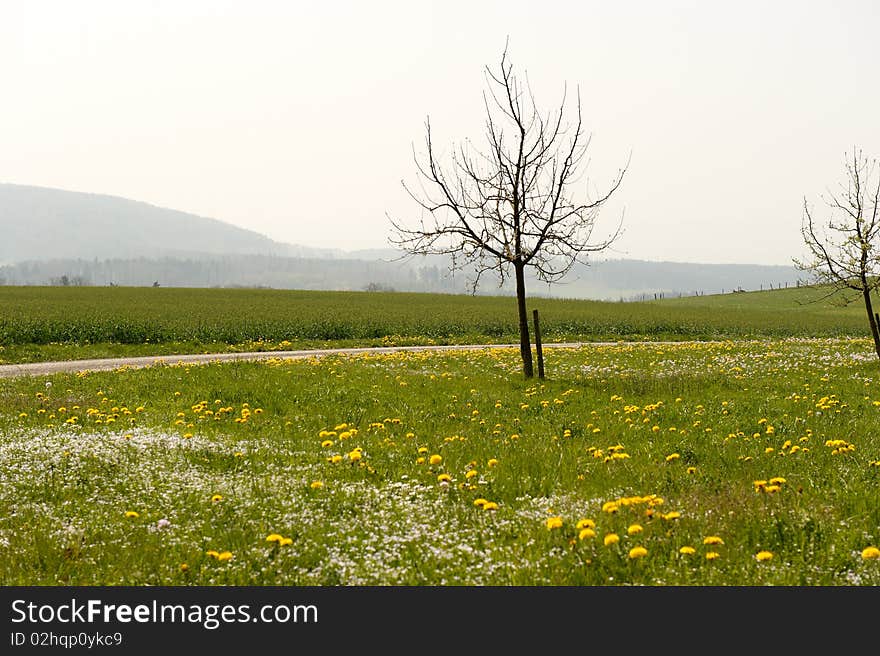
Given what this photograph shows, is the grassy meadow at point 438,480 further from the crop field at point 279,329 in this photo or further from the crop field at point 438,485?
the crop field at point 279,329

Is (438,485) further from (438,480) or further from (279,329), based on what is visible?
(279,329)

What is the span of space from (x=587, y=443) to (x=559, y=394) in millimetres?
4966

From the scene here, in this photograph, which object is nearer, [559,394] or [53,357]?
[559,394]

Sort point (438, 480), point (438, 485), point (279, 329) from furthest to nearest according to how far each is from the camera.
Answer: point (279, 329), point (438, 480), point (438, 485)

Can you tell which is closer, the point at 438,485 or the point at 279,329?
the point at 438,485

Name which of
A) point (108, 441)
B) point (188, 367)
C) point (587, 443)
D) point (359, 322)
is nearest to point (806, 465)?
point (587, 443)

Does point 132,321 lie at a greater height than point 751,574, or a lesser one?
greater

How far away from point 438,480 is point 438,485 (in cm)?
24

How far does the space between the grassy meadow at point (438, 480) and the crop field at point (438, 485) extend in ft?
0.11

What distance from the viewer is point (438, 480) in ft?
25.6

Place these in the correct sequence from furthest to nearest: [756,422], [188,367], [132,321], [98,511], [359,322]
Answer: [359,322] < [132,321] < [188,367] < [756,422] < [98,511]

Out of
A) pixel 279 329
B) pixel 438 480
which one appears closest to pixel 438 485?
pixel 438 480
